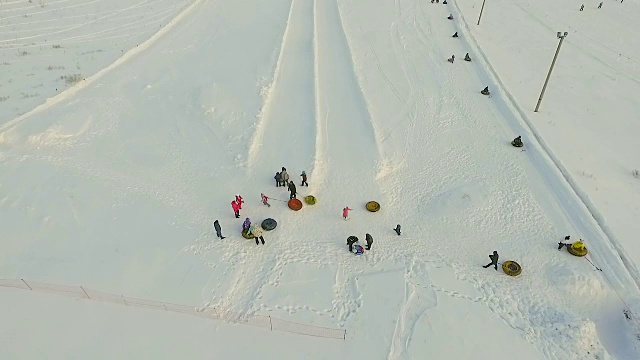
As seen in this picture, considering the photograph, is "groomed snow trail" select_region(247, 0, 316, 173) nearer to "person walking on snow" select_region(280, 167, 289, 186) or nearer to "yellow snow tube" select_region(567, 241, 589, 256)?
"person walking on snow" select_region(280, 167, 289, 186)

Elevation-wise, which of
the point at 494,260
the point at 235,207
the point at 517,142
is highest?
the point at 235,207

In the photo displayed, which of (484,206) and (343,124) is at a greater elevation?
(343,124)

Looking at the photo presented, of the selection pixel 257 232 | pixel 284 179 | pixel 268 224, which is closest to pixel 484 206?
pixel 284 179

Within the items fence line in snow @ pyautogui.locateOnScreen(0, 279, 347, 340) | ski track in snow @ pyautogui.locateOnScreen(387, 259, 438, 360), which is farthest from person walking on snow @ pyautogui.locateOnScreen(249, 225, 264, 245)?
ski track in snow @ pyautogui.locateOnScreen(387, 259, 438, 360)

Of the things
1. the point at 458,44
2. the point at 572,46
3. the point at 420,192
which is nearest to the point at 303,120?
the point at 420,192

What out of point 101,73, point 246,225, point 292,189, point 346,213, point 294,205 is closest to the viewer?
point 246,225

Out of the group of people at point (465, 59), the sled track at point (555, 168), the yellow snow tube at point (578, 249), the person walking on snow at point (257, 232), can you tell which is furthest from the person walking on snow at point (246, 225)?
the group of people at point (465, 59)

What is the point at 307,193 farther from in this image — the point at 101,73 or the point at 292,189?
the point at 101,73
